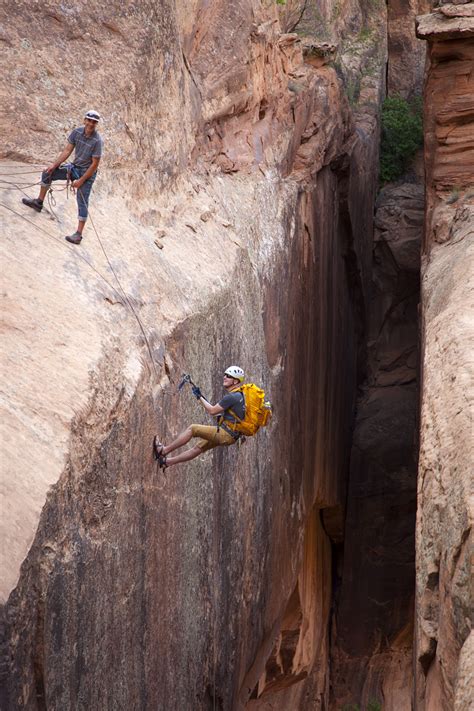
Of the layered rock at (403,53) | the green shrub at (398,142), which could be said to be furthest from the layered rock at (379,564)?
the layered rock at (403,53)

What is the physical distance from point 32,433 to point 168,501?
252 cm

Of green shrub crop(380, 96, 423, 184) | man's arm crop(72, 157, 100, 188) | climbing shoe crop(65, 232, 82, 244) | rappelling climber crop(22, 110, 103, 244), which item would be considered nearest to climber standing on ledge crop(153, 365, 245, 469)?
climbing shoe crop(65, 232, 82, 244)

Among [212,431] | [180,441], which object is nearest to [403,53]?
[212,431]

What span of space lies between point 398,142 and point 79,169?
16.4 metres

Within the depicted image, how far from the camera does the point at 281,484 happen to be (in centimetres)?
1448

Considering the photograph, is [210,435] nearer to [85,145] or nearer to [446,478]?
[446,478]

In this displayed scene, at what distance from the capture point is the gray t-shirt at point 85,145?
9.14 m

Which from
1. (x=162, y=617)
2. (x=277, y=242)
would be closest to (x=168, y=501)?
(x=162, y=617)

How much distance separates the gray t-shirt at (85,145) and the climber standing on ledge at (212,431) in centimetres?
→ 211

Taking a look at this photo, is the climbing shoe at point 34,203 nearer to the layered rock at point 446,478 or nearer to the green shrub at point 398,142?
the layered rock at point 446,478

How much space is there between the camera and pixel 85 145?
361 inches

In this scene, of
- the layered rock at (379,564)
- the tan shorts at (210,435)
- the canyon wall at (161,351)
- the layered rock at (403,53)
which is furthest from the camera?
the layered rock at (403,53)

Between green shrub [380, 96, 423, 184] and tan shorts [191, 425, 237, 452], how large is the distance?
1659cm

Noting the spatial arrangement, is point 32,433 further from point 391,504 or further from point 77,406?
point 391,504
